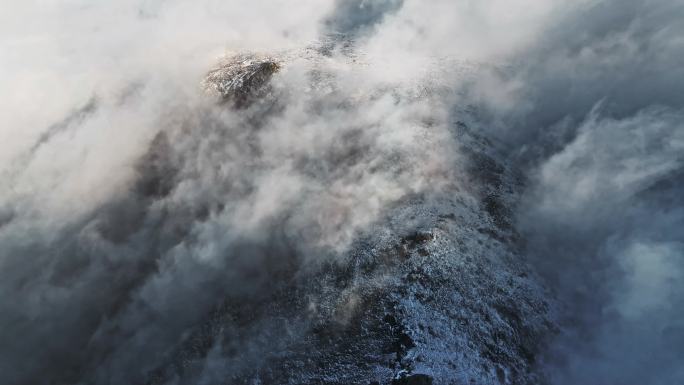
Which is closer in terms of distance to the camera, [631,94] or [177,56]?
[631,94]

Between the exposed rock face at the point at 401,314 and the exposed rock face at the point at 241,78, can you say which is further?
the exposed rock face at the point at 241,78

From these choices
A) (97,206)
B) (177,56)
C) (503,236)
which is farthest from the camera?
(177,56)

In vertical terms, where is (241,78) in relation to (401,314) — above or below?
above

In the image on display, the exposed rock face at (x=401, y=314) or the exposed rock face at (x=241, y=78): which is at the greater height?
the exposed rock face at (x=241, y=78)

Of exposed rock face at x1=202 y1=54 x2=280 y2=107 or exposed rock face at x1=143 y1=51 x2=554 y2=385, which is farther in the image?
exposed rock face at x1=202 y1=54 x2=280 y2=107

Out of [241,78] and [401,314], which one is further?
[241,78]

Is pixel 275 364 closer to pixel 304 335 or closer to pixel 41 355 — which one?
pixel 304 335

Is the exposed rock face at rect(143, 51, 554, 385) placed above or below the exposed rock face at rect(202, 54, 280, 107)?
below

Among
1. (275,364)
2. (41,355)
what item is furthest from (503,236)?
(41,355)
